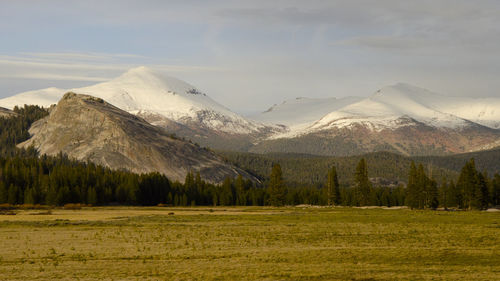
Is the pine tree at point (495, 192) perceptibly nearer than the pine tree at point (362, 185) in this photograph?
Yes

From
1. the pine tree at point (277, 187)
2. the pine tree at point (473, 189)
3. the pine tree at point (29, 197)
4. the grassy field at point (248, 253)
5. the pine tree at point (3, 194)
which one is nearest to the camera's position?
the grassy field at point (248, 253)

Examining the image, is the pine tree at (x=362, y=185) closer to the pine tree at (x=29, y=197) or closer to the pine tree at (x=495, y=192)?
the pine tree at (x=495, y=192)

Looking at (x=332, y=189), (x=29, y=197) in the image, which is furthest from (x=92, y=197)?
(x=332, y=189)

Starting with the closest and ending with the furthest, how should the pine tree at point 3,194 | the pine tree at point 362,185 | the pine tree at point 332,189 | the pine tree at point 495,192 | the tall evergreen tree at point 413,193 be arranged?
the pine tree at point 3,194, the tall evergreen tree at point 413,193, the pine tree at point 495,192, the pine tree at point 362,185, the pine tree at point 332,189

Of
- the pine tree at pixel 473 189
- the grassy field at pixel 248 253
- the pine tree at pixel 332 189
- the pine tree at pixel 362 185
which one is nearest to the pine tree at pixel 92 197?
the pine tree at pixel 332 189

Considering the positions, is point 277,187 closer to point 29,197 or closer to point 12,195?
point 29,197

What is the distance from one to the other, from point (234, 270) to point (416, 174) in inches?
5552

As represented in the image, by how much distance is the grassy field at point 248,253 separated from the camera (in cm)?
4447

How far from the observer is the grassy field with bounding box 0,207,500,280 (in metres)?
44.5

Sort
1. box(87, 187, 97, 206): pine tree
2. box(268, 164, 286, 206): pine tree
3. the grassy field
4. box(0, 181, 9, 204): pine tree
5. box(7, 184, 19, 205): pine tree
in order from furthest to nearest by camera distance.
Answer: box(268, 164, 286, 206): pine tree, box(87, 187, 97, 206): pine tree, box(7, 184, 19, 205): pine tree, box(0, 181, 9, 204): pine tree, the grassy field

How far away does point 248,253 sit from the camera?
5528 cm

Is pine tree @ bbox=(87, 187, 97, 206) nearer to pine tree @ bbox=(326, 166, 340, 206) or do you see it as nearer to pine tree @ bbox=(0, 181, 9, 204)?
Result: pine tree @ bbox=(0, 181, 9, 204)

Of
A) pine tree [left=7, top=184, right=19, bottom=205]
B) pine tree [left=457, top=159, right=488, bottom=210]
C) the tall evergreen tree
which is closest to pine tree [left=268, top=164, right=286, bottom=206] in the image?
the tall evergreen tree

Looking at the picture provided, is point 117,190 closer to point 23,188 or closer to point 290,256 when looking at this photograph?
point 23,188
